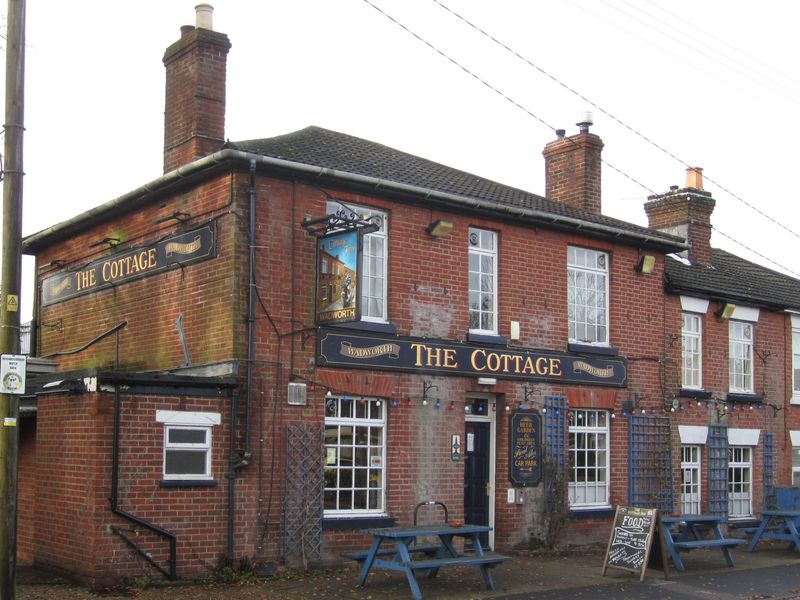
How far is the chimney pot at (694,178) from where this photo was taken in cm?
2291

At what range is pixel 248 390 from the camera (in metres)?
13.6

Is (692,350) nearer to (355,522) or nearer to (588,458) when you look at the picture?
(588,458)

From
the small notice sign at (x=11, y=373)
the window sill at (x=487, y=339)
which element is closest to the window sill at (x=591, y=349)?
the window sill at (x=487, y=339)

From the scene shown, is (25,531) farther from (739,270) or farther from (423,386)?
(739,270)

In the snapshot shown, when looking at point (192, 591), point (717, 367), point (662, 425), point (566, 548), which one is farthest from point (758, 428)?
point (192, 591)

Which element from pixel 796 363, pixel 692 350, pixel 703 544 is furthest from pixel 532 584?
pixel 796 363

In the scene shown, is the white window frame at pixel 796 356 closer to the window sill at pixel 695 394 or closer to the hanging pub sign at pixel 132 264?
the window sill at pixel 695 394

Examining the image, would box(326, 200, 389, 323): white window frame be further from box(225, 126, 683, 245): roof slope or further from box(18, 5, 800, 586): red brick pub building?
box(225, 126, 683, 245): roof slope

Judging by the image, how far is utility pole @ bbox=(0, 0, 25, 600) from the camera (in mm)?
10531

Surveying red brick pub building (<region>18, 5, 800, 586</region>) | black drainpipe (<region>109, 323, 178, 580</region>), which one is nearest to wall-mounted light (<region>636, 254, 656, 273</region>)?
red brick pub building (<region>18, 5, 800, 586</region>)

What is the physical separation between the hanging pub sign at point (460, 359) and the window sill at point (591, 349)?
10cm

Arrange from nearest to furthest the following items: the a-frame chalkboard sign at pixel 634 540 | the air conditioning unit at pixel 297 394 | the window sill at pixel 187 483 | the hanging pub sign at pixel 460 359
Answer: the window sill at pixel 187 483 → the air conditioning unit at pixel 297 394 → the a-frame chalkboard sign at pixel 634 540 → the hanging pub sign at pixel 460 359

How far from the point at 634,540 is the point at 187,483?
6290 mm

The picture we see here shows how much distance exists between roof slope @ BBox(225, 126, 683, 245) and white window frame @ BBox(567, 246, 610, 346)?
69cm
